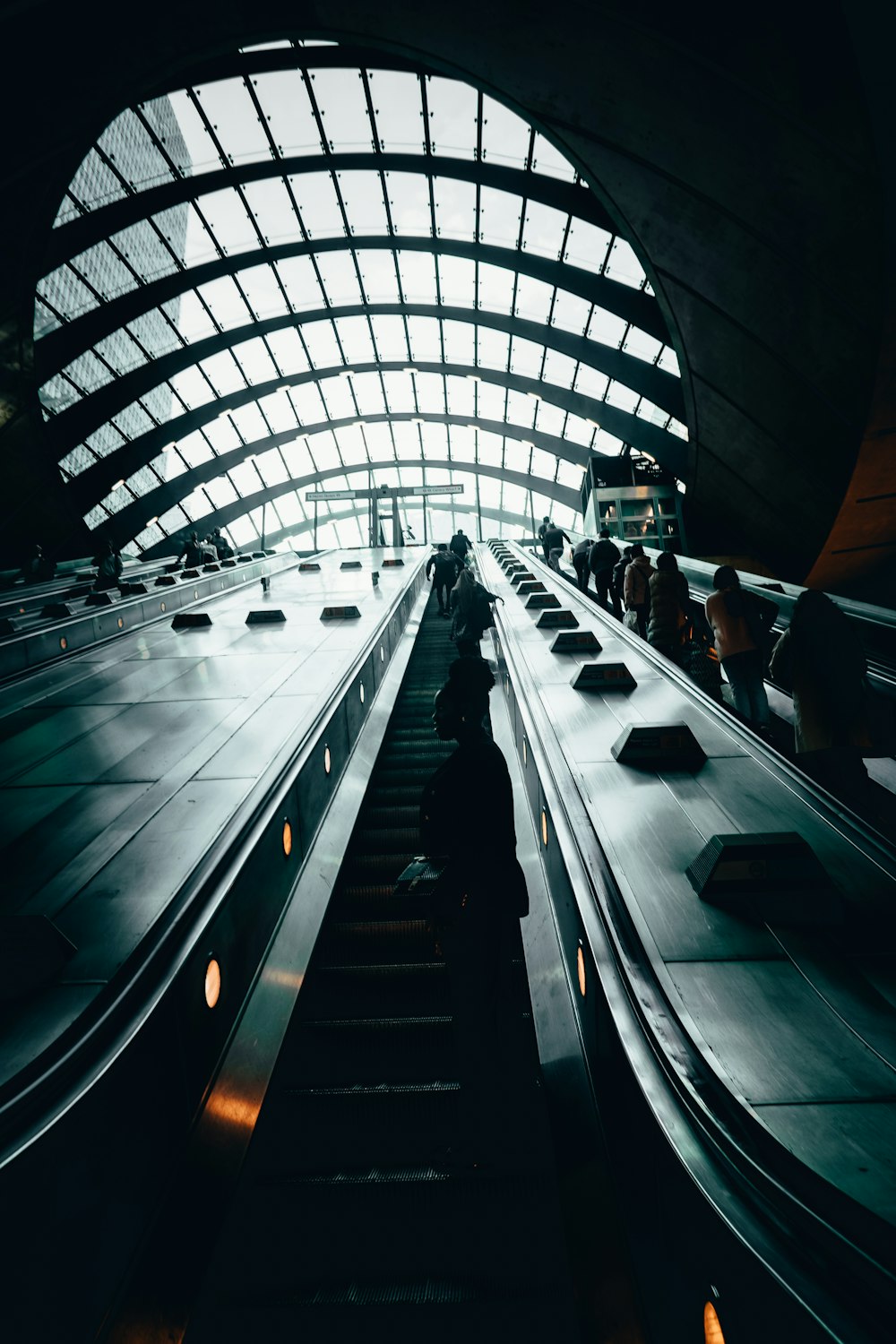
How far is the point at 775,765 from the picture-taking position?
3.80 metres

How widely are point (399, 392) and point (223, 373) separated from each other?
9.42 m

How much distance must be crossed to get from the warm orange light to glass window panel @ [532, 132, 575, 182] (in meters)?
23.7

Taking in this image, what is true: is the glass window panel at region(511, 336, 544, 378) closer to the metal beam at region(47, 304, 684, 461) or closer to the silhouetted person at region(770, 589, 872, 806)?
the metal beam at region(47, 304, 684, 461)

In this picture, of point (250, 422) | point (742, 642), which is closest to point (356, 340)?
point (250, 422)

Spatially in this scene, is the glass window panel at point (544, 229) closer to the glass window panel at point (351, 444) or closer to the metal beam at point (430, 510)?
the glass window panel at point (351, 444)

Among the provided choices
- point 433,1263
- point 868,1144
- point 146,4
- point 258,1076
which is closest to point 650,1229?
point 868,1144

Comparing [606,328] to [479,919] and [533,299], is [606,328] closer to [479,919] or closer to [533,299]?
[533,299]

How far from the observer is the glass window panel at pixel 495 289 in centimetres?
2423

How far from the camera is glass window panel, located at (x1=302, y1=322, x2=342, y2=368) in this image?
96.1 ft

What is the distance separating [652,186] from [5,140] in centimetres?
1508

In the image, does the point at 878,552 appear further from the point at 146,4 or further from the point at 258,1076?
the point at 146,4

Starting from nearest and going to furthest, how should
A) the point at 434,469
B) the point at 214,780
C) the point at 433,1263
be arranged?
the point at 433,1263, the point at 214,780, the point at 434,469

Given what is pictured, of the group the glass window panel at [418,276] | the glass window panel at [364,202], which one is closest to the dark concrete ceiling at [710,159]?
the glass window panel at [364,202]

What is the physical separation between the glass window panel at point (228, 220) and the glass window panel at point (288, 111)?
2.84 m
